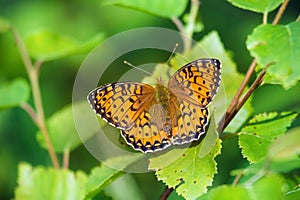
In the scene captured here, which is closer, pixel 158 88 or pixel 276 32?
pixel 276 32

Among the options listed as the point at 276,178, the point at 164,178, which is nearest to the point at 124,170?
the point at 164,178

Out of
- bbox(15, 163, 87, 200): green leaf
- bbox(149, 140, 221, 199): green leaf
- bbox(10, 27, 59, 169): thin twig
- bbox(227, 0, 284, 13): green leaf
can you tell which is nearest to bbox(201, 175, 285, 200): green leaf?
bbox(149, 140, 221, 199): green leaf

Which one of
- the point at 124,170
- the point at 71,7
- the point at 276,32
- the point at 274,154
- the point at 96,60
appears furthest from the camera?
the point at 71,7

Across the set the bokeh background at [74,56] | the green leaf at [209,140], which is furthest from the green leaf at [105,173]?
the bokeh background at [74,56]

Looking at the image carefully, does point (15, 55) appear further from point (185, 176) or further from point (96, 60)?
point (185, 176)

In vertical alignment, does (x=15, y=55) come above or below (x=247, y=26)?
above

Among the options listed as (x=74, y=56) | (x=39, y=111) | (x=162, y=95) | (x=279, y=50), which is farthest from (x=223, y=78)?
(x=74, y=56)

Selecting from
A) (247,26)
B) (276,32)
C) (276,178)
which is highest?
(276,32)
